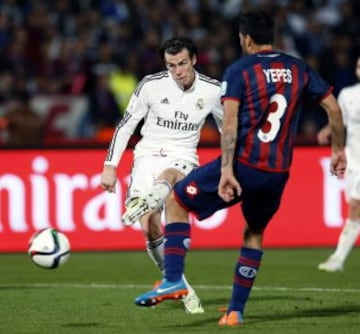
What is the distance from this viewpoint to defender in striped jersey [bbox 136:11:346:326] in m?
8.65

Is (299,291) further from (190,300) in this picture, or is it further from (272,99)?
(272,99)

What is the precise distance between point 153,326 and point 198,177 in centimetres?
111

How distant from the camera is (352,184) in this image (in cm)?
1344

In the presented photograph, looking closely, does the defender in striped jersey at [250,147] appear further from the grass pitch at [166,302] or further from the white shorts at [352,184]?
the white shorts at [352,184]

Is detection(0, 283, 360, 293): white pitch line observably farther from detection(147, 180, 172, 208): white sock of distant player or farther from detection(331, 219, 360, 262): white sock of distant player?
detection(147, 180, 172, 208): white sock of distant player

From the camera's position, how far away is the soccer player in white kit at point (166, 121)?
10.1 m

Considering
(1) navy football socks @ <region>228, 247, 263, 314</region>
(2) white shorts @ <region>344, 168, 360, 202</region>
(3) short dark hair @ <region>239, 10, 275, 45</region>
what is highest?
(3) short dark hair @ <region>239, 10, 275, 45</region>

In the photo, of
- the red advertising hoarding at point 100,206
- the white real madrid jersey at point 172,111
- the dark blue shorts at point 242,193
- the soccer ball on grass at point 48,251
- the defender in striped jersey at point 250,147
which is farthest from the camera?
the red advertising hoarding at point 100,206

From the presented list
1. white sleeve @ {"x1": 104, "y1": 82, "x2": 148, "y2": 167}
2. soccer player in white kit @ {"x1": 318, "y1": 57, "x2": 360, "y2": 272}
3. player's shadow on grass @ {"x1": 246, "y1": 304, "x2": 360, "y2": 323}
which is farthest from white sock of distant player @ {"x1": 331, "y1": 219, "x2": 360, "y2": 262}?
white sleeve @ {"x1": 104, "y1": 82, "x2": 148, "y2": 167}

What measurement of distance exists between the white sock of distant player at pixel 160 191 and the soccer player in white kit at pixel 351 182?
3.88m

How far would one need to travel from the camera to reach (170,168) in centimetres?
1010

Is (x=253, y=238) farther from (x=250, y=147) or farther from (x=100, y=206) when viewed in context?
(x=100, y=206)

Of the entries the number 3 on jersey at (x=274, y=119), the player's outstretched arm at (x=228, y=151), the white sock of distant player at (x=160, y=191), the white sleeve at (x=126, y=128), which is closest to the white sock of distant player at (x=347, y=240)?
the white sleeve at (x=126, y=128)

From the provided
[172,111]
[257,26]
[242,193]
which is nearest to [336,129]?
[242,193]
